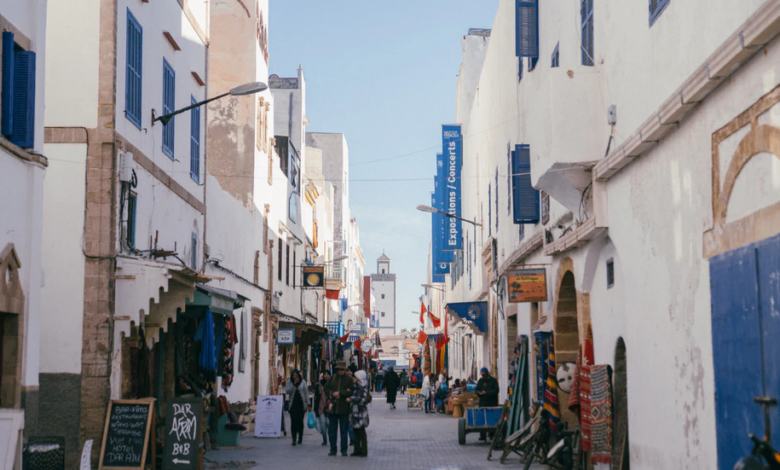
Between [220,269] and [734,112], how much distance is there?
656 inches

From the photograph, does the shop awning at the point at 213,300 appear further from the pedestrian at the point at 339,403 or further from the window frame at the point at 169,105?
the window frame at the point at 169,105

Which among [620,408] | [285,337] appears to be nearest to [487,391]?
[620,408]

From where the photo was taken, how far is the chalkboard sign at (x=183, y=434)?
44.2 feet

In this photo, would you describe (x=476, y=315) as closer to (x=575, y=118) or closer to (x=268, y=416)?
(x=268, y=416)

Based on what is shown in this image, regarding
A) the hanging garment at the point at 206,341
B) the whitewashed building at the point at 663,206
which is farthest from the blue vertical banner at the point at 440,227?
the hanging garment at the point at 206,341

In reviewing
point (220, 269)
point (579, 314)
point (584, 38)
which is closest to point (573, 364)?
point (579, 314)

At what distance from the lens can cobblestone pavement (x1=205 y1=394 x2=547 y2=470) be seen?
16.0 m

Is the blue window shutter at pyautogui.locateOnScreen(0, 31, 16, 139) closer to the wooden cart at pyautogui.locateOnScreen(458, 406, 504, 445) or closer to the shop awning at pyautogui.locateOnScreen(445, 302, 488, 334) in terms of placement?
the wooden cart at pyautogui.locateOnScreen(458, 406, 504, 445)

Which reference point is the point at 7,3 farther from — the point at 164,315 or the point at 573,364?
the point at 573,364

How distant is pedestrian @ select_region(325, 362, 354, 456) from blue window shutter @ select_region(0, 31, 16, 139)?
8.82 m

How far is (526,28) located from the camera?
1812 centimetres

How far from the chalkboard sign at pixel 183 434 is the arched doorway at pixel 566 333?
5.98 metres

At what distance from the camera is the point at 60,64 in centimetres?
1404

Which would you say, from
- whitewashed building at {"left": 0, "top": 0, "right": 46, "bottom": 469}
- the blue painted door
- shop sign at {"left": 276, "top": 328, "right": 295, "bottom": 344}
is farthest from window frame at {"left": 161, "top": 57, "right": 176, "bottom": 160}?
shop sign at {"left": 276, "top": 328, "right": 295, "bottom": 344}
